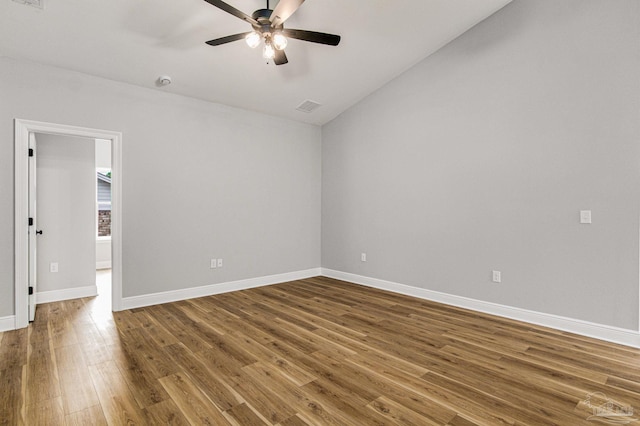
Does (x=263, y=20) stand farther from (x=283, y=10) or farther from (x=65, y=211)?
(x=65, y=211)

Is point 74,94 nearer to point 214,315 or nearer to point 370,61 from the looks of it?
point 214,315

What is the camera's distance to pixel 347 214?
552 centimetres

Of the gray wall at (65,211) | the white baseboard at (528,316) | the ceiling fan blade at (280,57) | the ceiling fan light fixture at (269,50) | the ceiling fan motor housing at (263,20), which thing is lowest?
the white baseboard at (528,316)

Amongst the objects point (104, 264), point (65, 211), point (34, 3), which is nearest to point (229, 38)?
point (34, 3)

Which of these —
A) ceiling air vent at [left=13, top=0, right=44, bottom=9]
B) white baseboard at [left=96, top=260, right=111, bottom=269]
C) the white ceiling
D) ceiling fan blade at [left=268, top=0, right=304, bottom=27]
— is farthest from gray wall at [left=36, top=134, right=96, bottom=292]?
ceiling fan blade at [left=268, top=0, right=304, bottom=27]

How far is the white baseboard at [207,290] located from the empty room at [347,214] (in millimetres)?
29

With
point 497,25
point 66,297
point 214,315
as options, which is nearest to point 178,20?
point 214,315

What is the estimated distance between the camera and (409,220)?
15.1 ft

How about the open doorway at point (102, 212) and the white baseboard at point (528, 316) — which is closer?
the white baseboard at point (528, 316)

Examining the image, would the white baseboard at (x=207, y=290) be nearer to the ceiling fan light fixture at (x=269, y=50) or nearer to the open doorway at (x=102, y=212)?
the open doorway at (x=102, y=212)

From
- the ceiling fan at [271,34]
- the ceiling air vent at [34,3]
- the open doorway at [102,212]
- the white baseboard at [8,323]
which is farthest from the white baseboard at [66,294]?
the ceiling fan at [271,34]

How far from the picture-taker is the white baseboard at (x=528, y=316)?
9.55ft

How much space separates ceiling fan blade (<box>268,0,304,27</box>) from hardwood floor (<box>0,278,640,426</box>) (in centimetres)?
275

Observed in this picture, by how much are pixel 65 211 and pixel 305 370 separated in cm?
416
